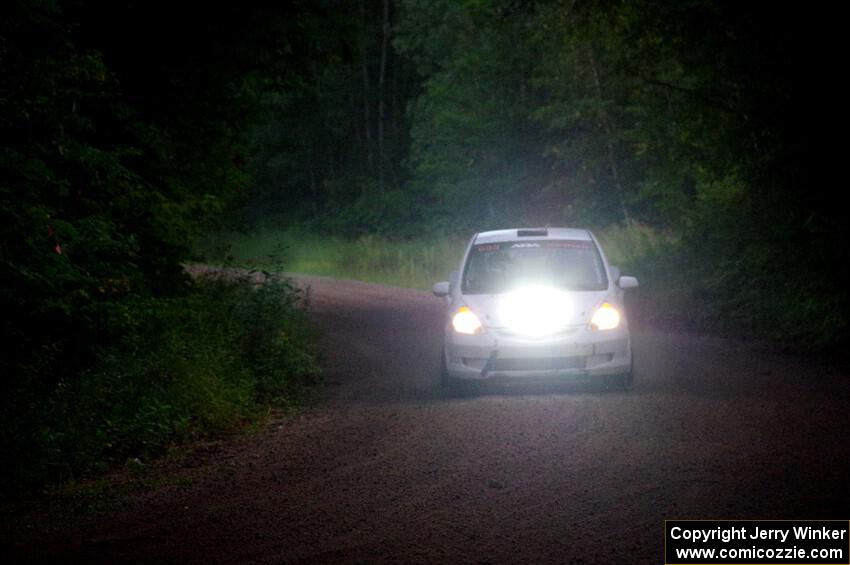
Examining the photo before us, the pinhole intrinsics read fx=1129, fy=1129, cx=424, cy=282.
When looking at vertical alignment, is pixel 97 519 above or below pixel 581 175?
below

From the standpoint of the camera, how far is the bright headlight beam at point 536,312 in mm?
12398

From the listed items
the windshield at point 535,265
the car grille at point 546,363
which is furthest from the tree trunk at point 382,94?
the car grille at point 546,363

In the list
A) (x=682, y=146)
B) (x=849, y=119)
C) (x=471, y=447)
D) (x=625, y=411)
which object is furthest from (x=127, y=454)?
(x=682, y=146)

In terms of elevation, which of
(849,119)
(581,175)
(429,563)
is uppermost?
(581,175)

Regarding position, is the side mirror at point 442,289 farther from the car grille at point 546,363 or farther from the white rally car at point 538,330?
the car grille at point 546,363

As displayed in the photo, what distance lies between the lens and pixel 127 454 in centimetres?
1003

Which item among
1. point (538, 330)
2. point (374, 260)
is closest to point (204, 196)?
point (538, 330)

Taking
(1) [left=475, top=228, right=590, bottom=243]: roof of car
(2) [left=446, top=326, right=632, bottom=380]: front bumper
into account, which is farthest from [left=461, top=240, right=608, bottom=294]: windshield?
(2) [left=446, top=326, right=632, bottom=380]: front bumper

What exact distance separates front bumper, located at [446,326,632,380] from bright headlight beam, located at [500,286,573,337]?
4.3 inches

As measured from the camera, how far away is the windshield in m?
13.4

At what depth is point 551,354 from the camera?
12.3 m

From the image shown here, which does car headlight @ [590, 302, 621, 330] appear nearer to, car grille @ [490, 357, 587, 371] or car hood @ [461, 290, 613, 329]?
car hood @ [461, 290, 613, 329]

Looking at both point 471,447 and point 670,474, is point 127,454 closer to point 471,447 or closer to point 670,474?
point 471,447

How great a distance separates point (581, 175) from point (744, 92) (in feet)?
86.1
